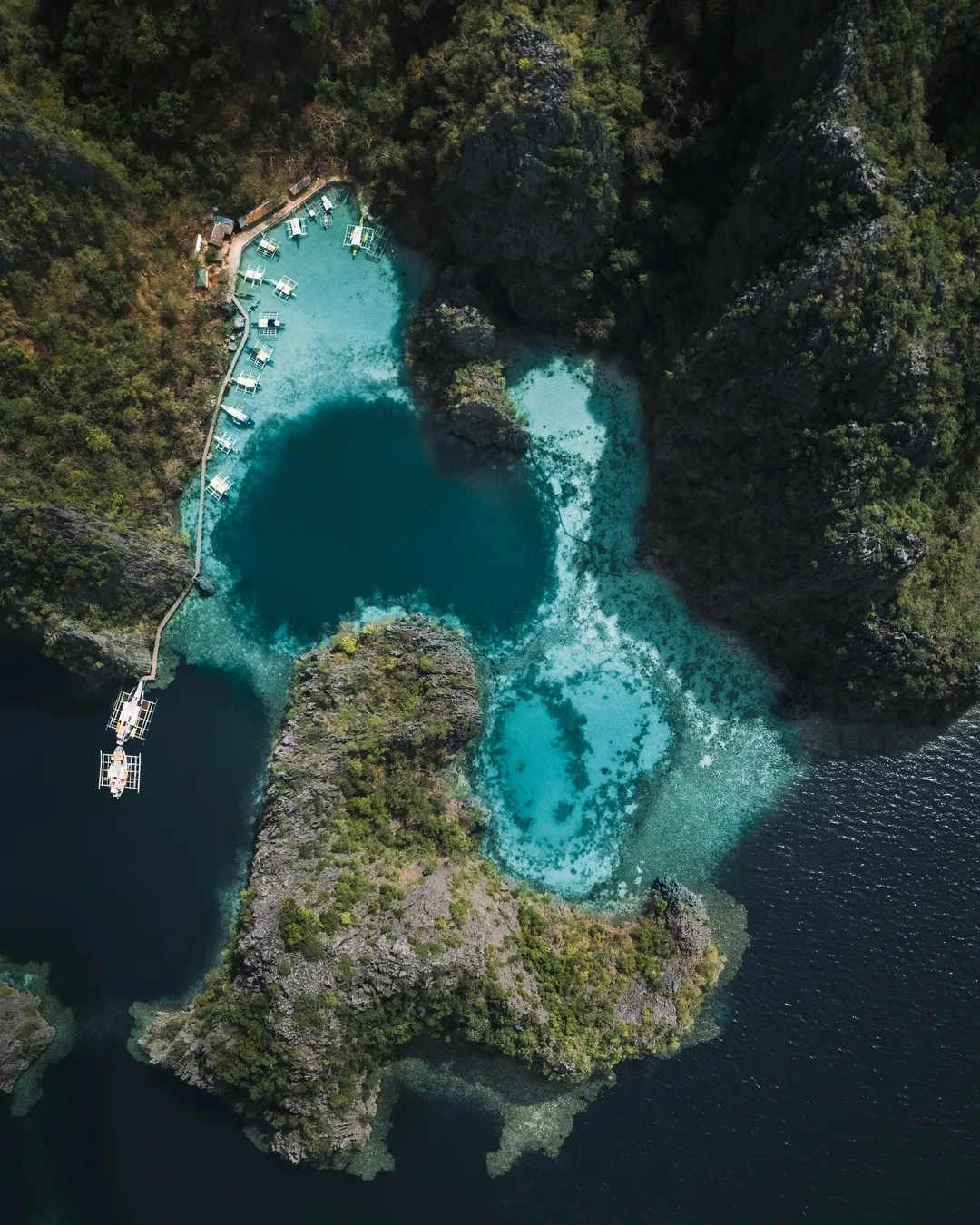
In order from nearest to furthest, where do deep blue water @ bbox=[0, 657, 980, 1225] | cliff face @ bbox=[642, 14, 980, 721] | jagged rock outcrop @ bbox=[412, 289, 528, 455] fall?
cliff face @ bbox=[642, 14, 980, 721], deep blue water @ bbox=[0, 657, 980, 1225], jagged rock outcrop @ bbox=[412, 289, 528, 455]

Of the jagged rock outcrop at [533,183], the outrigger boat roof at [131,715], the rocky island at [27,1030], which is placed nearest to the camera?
the jagged rock outcrop at [533,183]

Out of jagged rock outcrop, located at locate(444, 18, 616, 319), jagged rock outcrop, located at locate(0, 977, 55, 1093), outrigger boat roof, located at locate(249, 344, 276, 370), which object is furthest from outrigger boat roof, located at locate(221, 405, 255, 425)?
jagged rock outcrop, located at locate(0, 977, 55, 1093)

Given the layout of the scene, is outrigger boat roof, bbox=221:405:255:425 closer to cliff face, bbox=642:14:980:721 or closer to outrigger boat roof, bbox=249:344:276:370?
outrigger boat roof, bbox=249:344:276:370

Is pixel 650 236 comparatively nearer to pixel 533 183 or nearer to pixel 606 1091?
pixel 533 183

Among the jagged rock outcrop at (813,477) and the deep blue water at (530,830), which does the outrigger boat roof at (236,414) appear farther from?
the jagged rock outcrop at (813,477)

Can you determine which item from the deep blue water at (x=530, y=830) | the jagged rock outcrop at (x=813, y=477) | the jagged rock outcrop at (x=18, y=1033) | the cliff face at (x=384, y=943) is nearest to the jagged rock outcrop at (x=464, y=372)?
the deep blue water at (x=530, y=830)

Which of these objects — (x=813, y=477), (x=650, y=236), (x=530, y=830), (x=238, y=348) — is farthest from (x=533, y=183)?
(x=530, y=830)

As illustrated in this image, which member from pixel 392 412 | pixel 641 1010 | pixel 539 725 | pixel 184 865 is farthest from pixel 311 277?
pixel 641 1010
